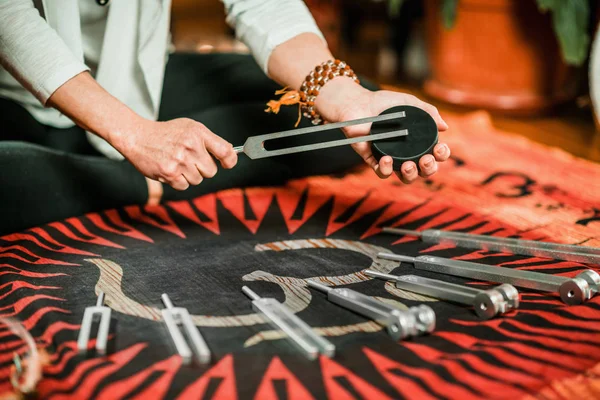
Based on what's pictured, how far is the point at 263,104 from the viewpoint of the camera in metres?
1.27

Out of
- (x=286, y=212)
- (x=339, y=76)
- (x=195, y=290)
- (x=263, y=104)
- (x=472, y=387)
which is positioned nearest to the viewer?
(x=472, y=387)

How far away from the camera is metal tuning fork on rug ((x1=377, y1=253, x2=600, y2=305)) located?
0.76 metres

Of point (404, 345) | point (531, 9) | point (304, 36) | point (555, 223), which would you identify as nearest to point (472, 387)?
point (404, 345)

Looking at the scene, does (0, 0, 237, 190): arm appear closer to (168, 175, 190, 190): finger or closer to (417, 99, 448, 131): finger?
(168, 175, 190, 190): finger

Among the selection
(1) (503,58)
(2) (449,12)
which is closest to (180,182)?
(2) (449,12)

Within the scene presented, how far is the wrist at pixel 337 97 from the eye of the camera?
0.98 metres

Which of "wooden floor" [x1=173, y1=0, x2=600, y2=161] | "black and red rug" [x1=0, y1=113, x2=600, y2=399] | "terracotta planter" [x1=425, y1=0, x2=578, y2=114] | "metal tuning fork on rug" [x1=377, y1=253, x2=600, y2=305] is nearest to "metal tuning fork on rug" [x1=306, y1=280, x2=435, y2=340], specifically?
"black and red rug" [x1=0, y1=113, x2=600, y2=399]

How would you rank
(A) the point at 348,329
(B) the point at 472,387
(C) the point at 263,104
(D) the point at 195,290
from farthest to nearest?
(C) the point at 263,104, (D) the point at 195,290, (A) the point at 348,329, (B) the point at 472,387

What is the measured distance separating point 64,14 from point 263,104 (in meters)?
0.40

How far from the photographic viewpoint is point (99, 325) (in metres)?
0.73

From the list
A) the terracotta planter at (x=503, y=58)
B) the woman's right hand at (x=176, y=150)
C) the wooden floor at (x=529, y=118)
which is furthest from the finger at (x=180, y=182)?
the terracotta planter at (x=503, y=58)

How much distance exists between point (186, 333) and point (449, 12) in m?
1.45

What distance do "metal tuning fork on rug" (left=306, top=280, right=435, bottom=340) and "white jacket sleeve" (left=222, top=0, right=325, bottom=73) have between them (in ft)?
1.72

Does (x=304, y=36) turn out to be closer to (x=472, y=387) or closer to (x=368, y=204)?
(x=368, y=204)
